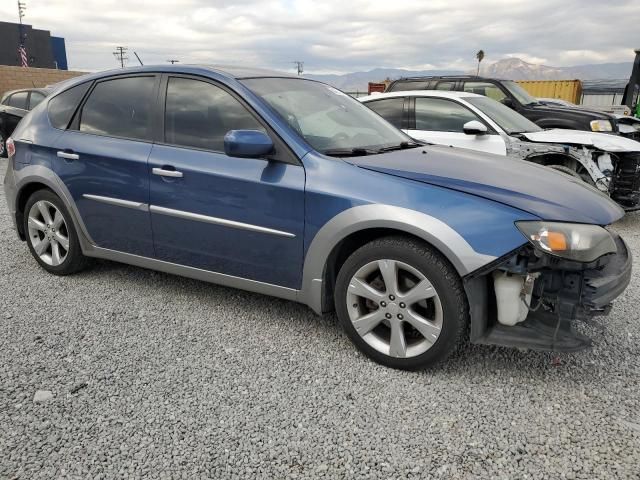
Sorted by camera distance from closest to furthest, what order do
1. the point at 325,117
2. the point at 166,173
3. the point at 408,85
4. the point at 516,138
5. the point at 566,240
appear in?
the point at 566,240, the point at 166,173, the point at 325,117, the point at 516,138, the point at 408,85

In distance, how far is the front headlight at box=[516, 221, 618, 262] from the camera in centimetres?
246

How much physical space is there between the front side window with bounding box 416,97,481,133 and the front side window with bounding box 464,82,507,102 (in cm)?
211

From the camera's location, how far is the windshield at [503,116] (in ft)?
21.5

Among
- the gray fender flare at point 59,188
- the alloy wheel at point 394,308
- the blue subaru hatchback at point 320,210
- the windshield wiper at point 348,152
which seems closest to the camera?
the blue subaru hatchback at point 320,210

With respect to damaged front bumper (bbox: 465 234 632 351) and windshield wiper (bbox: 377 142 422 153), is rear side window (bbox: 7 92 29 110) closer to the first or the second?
windshield wiper (bbox: 377 142 422 153)

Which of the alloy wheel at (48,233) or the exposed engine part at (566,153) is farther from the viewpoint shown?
A: the exposed engine part at (566,153)

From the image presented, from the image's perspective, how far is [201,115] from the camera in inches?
134

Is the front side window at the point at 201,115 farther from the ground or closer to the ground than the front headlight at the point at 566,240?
farther from the ground

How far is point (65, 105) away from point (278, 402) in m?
2.97

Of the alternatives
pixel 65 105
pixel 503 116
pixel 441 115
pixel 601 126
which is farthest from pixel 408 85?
pixel 65 105

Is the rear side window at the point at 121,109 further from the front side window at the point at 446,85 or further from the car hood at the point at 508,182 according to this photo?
the front side window at the point at 446,85

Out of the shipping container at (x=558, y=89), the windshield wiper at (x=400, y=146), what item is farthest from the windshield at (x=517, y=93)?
the shipping container at (x=558, y=89)

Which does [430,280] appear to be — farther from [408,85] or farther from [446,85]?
[408,85]

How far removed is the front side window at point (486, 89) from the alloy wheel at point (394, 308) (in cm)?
668
